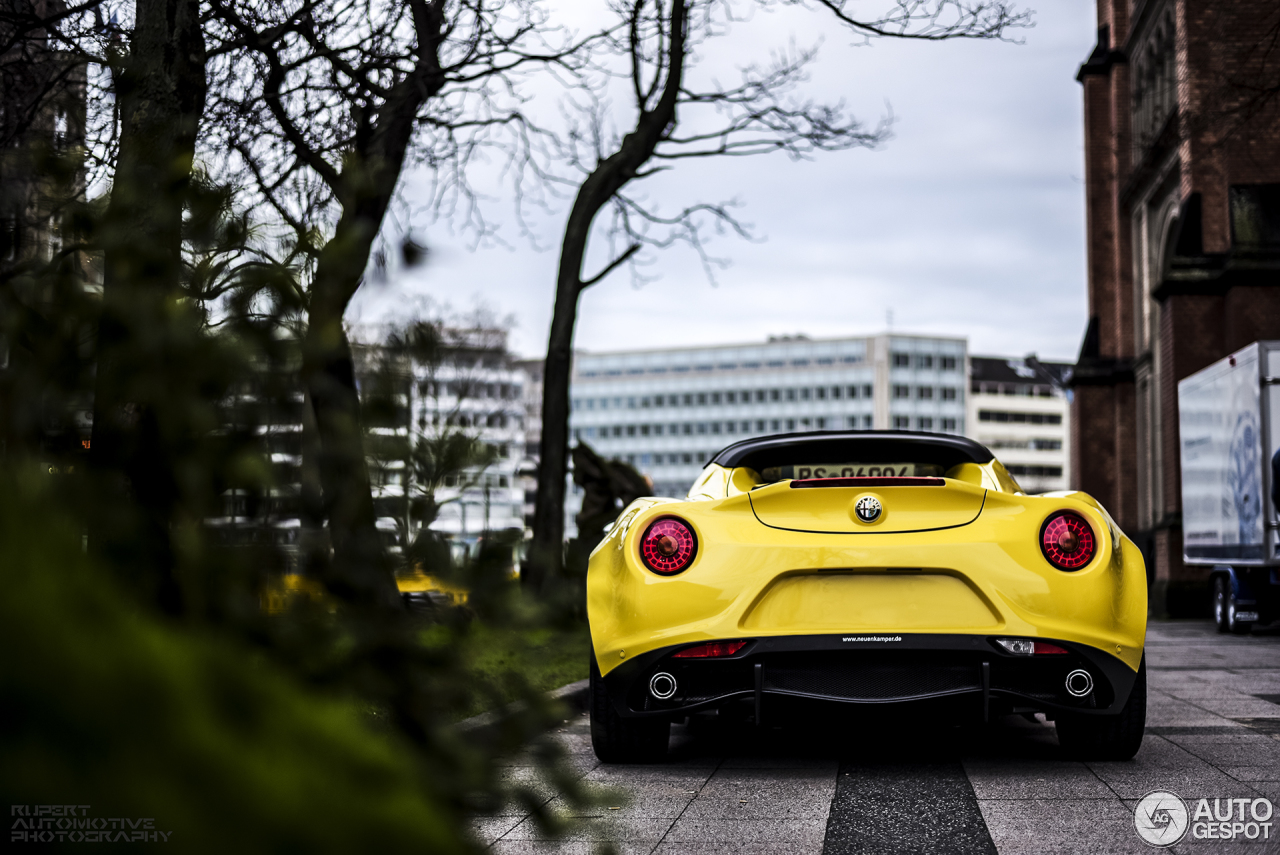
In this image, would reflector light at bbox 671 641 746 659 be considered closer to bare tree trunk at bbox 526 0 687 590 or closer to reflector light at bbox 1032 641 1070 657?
reflector light at bbox 1032 641 1070 657

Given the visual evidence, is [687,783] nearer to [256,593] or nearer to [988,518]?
[988,518]

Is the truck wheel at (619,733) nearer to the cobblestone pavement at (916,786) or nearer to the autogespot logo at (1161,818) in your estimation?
the cobblestone pavement at (916,786)

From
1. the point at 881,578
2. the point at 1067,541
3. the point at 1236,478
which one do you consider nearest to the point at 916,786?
the point at 881,578

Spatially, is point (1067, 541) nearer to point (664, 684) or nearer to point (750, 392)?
point (664, 684)

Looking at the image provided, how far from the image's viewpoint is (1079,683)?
16.7 feet

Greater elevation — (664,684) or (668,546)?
(668,546)

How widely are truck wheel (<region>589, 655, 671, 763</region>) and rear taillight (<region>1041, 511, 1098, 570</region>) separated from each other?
170cm

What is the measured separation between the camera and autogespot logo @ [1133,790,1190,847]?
3.94 metres

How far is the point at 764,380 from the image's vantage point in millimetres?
138875

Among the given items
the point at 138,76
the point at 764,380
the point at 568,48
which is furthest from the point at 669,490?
the point at 138,76

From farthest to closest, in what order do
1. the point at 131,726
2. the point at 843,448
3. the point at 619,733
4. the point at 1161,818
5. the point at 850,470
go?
the point at 850,470, the point at 843,448, the point at 619,733, the point at 1161,818, the point at 131,726

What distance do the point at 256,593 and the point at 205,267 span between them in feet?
1.41

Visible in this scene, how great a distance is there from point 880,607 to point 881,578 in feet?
0.38

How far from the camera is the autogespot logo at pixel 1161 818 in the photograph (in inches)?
155
